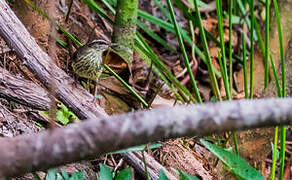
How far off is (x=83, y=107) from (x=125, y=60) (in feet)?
2.15

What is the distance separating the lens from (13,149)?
1045 millimetres

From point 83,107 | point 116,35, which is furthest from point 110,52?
point 83,107

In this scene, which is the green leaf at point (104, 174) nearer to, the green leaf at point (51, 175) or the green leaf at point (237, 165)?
the green leaf at point (51, 175)

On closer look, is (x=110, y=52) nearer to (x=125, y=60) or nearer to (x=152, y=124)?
(x=125, y=60)

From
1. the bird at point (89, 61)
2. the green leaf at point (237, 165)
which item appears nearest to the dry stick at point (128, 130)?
the green leaf at point (237, 165)

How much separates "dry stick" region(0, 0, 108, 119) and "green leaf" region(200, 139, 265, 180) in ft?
2.89

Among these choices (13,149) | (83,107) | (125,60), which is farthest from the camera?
(125,60)

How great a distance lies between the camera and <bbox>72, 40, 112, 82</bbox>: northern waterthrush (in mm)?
2766

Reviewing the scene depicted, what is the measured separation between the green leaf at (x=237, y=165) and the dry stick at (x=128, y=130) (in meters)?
0.54

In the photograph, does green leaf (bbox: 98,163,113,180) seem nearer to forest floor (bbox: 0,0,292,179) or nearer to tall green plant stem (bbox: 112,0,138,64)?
forest floor (bbox: 0,0,292,179)

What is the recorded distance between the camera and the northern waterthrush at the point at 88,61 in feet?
9.07

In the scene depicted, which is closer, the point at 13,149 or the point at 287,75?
the point at 13,149

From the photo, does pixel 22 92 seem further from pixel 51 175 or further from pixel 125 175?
pixel 125 175

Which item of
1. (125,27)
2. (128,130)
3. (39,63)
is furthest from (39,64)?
(128,130)
